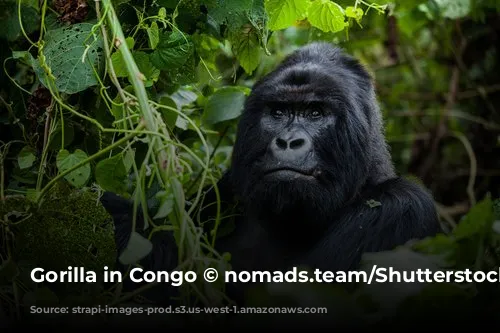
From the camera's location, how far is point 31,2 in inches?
155

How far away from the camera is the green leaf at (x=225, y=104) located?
450 centimetres

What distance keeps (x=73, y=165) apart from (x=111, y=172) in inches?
7.5

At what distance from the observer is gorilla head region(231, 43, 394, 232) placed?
12.7 ft

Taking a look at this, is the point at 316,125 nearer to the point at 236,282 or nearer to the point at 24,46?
the point at 236,282

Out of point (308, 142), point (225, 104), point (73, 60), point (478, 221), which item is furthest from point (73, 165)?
point (478, 221)

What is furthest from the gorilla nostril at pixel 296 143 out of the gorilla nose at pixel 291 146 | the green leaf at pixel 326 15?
the green leaf at pixel 326 15

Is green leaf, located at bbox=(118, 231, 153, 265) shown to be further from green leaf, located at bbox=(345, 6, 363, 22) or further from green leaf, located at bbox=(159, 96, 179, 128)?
green leaf, located at bbox=(345, 6, 363, 22)

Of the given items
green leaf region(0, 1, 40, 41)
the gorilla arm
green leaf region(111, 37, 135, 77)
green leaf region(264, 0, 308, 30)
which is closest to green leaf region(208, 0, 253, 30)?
green leaf region(264, 0, 308, 30)

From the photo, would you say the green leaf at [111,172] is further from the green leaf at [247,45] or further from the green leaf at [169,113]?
the green leaf at [247,45]

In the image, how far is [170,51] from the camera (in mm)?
3666

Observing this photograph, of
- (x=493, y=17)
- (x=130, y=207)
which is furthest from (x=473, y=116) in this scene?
(x=130, y=207)

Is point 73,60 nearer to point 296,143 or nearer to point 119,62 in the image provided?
point 119,62

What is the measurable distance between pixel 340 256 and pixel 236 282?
52 centimetres

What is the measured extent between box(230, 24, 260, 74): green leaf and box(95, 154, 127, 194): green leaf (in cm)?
104
